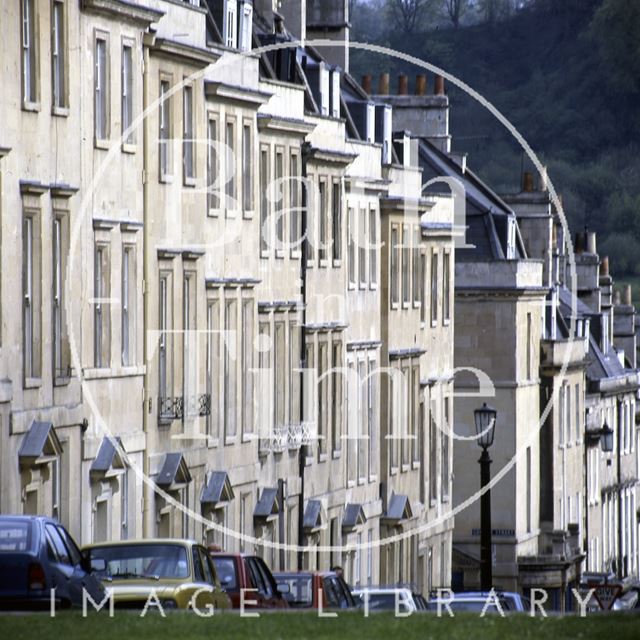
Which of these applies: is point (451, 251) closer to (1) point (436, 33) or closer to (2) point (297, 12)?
→ (2) point (297, 12)

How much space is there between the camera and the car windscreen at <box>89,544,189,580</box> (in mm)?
30875

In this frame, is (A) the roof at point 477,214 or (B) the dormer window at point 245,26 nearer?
(B) the dormer window at point 245,26

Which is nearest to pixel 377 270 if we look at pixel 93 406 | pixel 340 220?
pixel 340 220

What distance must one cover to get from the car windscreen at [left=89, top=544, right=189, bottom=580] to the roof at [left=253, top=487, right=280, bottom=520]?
23.3 m

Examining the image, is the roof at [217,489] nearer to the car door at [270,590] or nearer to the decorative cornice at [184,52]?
the decorative cornice at [184,52]

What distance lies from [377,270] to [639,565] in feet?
135

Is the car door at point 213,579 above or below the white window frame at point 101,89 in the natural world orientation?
below

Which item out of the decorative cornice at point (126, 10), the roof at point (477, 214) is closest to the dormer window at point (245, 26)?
the decorative cornice at point (126, 10)

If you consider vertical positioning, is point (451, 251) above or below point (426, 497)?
above

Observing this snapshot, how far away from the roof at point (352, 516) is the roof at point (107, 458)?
61.6 feet

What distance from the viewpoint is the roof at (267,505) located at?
5481 centimetres

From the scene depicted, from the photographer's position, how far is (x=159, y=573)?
3089 centimetres

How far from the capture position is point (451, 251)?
7531 centimetres

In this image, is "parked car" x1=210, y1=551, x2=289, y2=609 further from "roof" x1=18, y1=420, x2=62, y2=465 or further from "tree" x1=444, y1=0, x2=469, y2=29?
"tree" x1=444, y1=0, x2=469, y2=29
